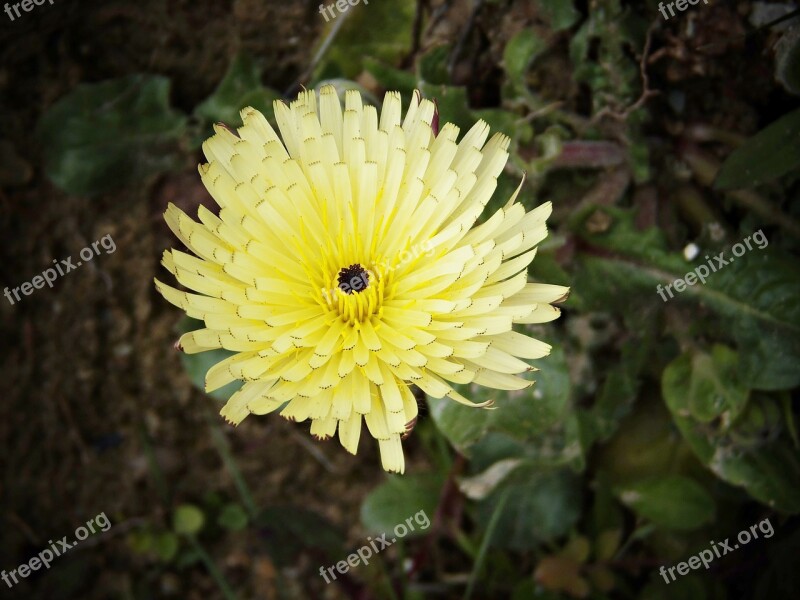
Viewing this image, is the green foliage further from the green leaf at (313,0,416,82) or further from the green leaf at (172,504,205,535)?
the green leaf at (172,504,205,535)

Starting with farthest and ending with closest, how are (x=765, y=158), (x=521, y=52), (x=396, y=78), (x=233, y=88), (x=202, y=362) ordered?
1. (x=233, y=88)
2. (x=202, y=362)
3. (x=521, y=52)
4. (x=396, y=78)
5. (x=765, y=158)

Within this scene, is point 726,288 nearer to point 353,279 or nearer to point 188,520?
point 353,279

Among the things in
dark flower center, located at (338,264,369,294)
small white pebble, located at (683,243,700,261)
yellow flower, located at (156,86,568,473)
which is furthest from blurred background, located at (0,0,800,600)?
dark flower center, located at (338,264,369,294)

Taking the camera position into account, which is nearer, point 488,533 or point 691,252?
point 691,252

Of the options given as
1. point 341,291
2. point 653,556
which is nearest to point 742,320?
point 653,556

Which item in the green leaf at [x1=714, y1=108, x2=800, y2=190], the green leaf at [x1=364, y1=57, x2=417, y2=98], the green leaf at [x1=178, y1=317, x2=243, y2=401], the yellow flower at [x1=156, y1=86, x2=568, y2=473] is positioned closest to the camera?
the yellow flower at [x1=156, y1=86, x2=568, y2=473]

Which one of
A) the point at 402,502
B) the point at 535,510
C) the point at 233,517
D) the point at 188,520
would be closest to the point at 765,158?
the point at 535,510

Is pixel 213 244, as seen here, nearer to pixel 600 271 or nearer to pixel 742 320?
pixel 600 271
